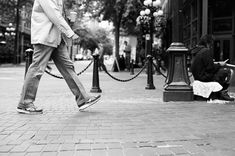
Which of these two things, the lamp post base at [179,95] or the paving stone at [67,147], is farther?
the lamp post base at [179,95]

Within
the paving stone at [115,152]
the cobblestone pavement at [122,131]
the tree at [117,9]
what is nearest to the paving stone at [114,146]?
the cobblestone pavement at [122,131]

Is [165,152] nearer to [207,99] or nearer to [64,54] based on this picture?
[64,54]

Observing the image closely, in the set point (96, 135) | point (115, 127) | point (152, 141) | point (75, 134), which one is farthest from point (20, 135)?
point (152, 141)

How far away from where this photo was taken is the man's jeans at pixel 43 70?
5.46 metres

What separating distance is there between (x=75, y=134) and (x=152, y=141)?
0.99 meters

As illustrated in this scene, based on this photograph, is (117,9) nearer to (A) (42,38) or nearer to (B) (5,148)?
(A) (42,38)

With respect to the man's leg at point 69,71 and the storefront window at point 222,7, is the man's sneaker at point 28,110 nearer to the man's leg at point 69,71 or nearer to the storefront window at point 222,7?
the man's leg at point 69,71

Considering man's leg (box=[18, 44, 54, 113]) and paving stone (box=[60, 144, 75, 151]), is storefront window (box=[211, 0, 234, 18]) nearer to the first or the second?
man's leg (box=[18, 44, 54, 113])

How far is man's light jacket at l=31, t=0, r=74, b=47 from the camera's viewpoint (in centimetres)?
533

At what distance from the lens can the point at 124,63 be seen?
2773 cm

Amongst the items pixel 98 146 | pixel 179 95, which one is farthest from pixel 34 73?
pixel 179 95

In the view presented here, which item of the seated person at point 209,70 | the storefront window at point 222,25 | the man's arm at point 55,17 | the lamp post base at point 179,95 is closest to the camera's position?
the man's arm at point 55,17

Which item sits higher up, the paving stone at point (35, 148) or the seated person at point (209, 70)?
the seated person at point (209, 70)

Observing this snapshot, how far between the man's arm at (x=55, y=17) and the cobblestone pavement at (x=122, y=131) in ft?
4.55
